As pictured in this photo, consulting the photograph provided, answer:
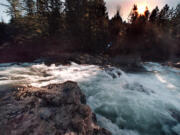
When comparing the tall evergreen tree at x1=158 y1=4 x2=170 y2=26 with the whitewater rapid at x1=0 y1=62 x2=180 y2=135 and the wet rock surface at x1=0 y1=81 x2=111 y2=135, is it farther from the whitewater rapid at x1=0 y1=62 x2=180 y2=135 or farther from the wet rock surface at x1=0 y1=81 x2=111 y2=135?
the wet rock surface at x1=0 y1=81 x2=111 y2=135

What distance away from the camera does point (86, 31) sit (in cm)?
1430

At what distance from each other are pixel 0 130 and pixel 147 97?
5031mm

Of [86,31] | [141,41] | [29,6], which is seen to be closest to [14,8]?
[29,6]

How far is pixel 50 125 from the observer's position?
1617 millimetres

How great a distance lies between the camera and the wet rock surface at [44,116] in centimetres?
149

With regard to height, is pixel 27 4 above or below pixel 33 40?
above

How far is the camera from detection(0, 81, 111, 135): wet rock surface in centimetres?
149

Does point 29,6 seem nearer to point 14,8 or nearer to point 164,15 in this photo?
point 14,8

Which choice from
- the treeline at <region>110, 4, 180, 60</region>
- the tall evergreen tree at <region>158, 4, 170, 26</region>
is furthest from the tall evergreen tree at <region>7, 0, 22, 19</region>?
the tall evergreen tree at <region>158, 4, 170, 26</region>

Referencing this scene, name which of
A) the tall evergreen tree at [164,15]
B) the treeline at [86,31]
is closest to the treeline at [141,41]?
the treeline at [86,31]

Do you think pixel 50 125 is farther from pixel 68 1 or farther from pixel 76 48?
pixel 68 1

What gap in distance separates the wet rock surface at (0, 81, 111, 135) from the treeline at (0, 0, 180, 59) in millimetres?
13413

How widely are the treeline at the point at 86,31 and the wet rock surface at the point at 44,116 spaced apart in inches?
528

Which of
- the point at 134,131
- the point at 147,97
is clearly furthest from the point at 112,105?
the point at 147,97
